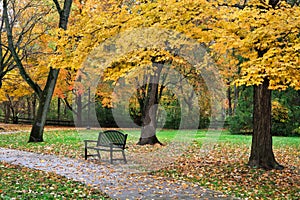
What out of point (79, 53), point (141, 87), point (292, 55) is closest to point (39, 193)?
point (79, 53)

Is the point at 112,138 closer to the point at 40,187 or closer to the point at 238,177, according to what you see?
the point at 238,177

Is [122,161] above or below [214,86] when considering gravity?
below

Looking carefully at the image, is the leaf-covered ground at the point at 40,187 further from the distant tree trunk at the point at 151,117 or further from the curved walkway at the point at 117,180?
the distant tree trunk at the point at 151,117

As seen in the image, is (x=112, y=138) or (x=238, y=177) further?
(x=112, y=138)

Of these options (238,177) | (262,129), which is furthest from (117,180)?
(262,129)

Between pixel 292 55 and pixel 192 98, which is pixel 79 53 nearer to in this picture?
pixel 292 55

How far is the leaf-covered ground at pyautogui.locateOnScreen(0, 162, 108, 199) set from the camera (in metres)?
6.23

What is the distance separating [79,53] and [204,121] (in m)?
25.9

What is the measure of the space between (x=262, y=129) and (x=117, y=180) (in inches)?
170

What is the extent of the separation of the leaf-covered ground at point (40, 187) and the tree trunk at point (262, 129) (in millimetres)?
4999

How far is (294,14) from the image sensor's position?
7.46 metres

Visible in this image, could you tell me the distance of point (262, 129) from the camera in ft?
31.9

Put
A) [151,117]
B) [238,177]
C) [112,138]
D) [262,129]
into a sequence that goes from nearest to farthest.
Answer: [238,177] → [262,129] → [112,138] → [151,117]

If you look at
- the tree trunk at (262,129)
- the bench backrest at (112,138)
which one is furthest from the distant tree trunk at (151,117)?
the tree trunk at (262,129)
